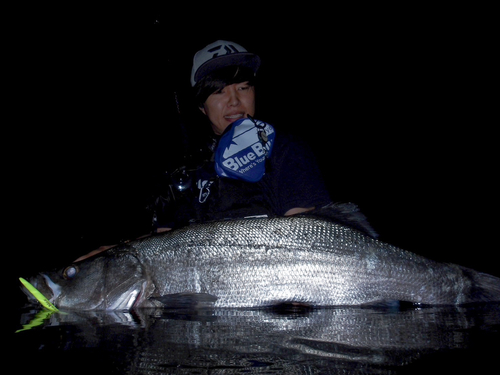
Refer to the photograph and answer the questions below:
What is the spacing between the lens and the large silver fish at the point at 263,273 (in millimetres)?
2541

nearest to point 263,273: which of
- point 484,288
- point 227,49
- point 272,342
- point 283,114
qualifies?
point 272,342

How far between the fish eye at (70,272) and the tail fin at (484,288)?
297cm

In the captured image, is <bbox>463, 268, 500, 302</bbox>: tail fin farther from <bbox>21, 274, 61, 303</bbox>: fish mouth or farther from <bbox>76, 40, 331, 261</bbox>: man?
<bbox>21, 274, 61, 303</bbox>: fish mouth

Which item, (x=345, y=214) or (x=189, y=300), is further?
(x=345, y=214)

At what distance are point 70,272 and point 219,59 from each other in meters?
2.71

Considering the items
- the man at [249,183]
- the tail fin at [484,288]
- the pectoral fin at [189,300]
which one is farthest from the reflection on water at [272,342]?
the man at [249,183]

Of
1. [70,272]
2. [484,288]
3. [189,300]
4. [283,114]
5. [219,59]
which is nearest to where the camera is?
[484,288]

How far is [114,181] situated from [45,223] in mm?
4561

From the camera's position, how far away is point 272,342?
157 centimetres

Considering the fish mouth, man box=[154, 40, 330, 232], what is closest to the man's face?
man box=[154, 40, 330, 232]

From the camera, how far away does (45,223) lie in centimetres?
1102

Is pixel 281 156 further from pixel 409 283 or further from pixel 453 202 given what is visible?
pixel 453 202

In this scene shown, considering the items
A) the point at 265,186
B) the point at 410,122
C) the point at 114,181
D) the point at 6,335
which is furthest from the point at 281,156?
the point at 410,122

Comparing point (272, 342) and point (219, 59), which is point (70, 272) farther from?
point (219, 59)
